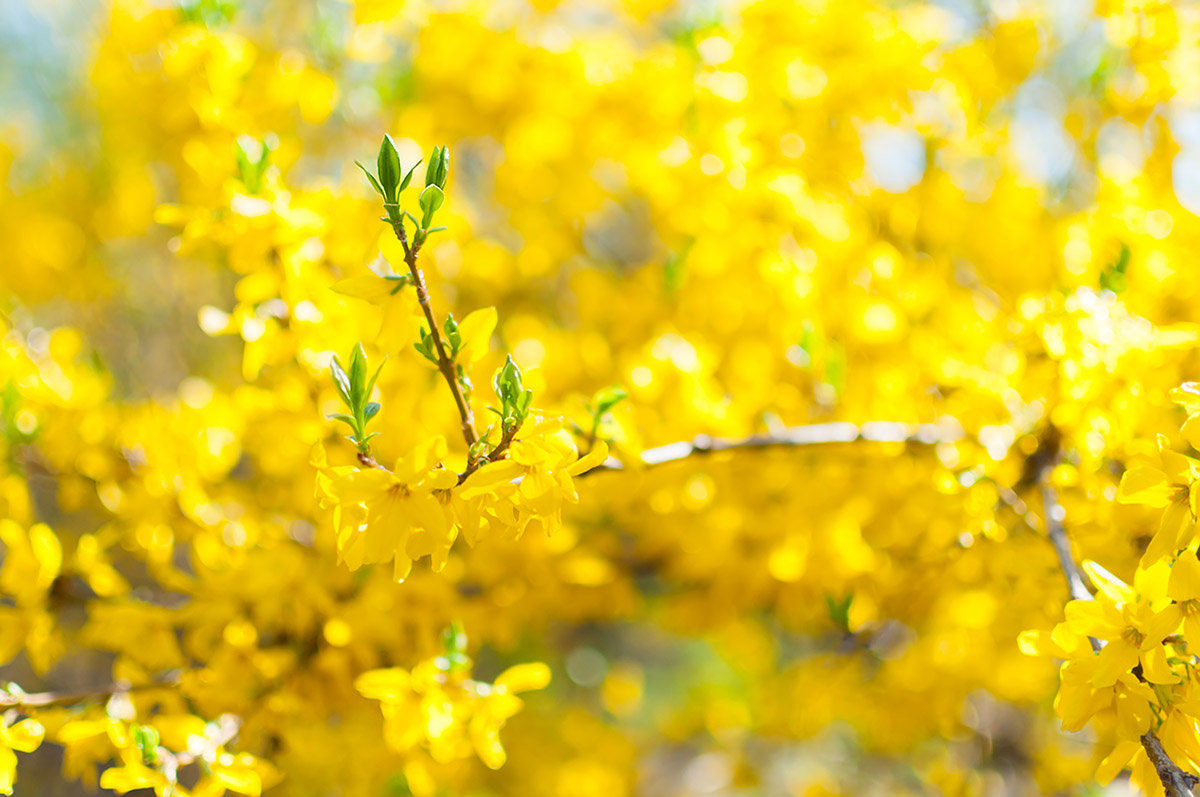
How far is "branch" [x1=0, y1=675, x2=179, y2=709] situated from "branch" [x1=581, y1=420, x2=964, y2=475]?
2.73ft

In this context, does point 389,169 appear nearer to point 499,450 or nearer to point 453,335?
point 453,335

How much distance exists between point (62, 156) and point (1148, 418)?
166 inches

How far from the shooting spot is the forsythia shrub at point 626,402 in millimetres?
871

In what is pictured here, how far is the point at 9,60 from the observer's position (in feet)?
14.8

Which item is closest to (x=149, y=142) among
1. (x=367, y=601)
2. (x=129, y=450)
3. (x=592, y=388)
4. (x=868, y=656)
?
(x=129, y=450)

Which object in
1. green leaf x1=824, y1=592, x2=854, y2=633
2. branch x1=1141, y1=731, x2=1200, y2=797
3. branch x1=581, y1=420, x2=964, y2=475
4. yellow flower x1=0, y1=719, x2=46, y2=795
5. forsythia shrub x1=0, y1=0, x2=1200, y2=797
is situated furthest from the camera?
green leaf x1=824, y1=592, x2=854, y2=633

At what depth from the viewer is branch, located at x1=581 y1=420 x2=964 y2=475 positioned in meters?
1.08

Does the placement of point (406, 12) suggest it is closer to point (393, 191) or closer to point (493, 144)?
point (493, 144)

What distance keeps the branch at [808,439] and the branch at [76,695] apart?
0.83m

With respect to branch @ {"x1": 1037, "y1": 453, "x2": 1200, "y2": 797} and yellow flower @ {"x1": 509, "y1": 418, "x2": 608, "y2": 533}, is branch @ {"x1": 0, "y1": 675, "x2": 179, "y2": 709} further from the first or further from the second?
branch @ {"x1": 1037, "y1": 453, "x2": 1200, "y2": 797}

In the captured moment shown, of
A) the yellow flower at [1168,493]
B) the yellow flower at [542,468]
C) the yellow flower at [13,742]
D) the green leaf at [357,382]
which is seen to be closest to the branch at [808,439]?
the yellow flower at [542,468]

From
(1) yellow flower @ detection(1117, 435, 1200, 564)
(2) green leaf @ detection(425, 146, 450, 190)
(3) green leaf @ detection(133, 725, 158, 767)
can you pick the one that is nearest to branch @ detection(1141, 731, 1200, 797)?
(1) yellow flower @ detection(1117, 435, 1200, 564)

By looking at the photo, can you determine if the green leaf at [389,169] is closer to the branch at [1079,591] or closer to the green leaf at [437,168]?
the green leaf at [437,168]

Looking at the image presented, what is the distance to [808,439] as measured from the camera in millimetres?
1206
